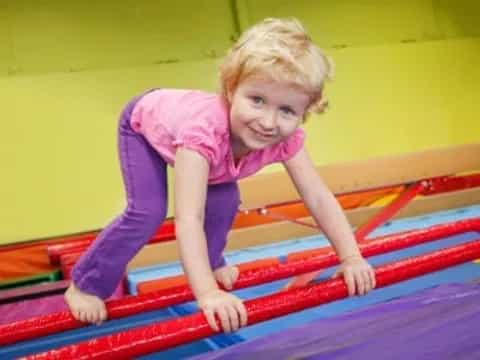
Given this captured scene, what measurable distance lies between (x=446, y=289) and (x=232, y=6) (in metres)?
2.65

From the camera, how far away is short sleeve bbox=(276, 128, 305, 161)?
1229mm

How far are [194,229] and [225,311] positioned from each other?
0.17 m

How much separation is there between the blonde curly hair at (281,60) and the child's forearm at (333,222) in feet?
0.66

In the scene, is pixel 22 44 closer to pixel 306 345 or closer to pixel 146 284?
pixel 146 284

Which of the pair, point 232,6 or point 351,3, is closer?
point 232,6

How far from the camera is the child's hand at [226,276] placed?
128 cm

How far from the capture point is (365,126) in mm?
4027

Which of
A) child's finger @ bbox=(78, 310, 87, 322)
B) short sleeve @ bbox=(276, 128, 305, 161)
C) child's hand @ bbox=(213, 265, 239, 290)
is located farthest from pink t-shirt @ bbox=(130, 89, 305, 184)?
child's finger @ bbox=(78, 310, 87, 322)

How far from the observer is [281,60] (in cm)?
101

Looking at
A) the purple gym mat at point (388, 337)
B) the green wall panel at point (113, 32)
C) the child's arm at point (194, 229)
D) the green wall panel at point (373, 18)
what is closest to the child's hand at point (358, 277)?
the purple gym mat at point (388, 337)

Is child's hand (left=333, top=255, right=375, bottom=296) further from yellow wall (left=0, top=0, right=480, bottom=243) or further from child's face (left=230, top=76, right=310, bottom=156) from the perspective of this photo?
yellow wall (left=0, top=0, right=480, bottom=243)

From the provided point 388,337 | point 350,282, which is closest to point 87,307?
point 350,282

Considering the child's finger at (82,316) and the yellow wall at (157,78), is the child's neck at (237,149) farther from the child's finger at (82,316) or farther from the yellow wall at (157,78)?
the yellow wall at (157,78)

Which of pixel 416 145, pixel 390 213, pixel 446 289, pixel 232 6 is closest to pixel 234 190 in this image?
pixel 446 289
